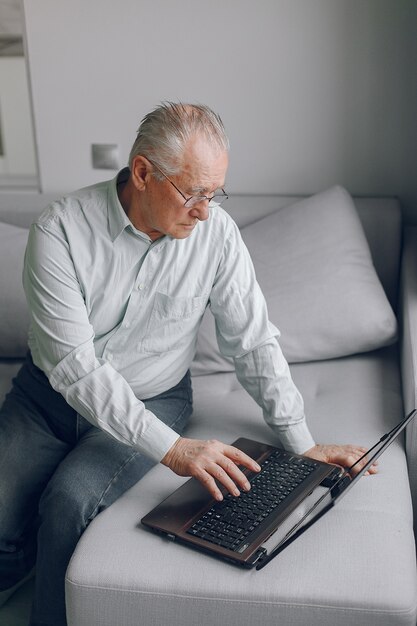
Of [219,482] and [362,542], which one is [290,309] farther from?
[362,542]

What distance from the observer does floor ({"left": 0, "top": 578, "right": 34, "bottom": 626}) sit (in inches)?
67.8

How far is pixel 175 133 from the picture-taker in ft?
4.85

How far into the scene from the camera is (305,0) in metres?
2.26

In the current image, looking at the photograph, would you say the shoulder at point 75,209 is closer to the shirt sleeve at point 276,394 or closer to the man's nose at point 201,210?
the man's nose at point 201,210

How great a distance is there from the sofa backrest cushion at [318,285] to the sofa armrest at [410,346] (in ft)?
0.28

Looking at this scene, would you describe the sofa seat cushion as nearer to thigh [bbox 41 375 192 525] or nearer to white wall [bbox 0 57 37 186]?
thigh [bbox 41 375 192 525]

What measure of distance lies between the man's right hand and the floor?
0.57 metres

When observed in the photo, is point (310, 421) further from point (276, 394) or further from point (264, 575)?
point (264, 575)

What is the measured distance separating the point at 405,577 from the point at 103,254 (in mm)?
839

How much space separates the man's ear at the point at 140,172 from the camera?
60.1 inches

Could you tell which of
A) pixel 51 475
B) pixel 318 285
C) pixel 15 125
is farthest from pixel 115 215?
pixel 15 125

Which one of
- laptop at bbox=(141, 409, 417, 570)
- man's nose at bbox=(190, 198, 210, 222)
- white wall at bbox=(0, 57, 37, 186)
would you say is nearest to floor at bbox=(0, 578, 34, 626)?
laptop at bbox=(141, 409, 417, 570)

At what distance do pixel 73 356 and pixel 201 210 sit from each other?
0.37m

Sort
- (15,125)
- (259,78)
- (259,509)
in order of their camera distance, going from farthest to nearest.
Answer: (15,125), (259,78), (259,509)
